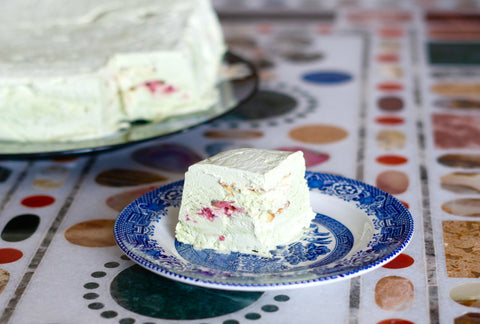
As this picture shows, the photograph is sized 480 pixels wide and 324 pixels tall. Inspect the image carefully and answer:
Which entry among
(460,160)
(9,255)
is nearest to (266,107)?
(460,160)

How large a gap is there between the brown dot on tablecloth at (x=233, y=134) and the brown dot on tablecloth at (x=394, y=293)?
35.8 inches

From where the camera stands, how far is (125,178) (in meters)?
1.89

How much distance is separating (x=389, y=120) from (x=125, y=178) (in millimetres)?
894

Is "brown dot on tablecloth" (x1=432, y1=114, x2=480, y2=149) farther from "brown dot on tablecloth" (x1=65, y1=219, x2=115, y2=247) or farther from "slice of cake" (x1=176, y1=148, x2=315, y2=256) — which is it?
"brown dot on tablecloth" (x1=65, y1=219, x2=115, y2=247)

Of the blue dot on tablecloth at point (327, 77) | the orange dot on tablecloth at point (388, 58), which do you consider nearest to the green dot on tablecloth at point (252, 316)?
the blue dot on tablecloth at point (327, 77)

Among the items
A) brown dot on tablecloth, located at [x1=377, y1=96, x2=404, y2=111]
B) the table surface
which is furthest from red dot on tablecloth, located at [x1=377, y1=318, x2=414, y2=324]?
brown dot on tablecloth, located at [x1=377, y1=96, x2=404, y2=111]

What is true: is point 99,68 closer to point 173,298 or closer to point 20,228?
point 20,228

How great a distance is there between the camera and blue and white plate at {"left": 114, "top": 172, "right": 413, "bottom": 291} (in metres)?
1.18

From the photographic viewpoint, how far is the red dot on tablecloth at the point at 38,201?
1.76m

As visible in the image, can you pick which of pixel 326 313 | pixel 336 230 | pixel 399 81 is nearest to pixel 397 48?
pixel 399 81

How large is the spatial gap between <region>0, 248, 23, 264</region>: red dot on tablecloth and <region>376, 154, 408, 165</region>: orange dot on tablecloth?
0.98 metres

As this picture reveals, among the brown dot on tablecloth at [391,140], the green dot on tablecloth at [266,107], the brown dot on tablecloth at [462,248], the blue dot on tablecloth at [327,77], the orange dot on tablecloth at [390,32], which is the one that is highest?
the orange dot on tablecloth at [390,32]

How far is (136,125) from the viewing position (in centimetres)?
189

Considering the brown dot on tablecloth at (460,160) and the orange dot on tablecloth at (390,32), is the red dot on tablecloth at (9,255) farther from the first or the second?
the orange dot on tablecloth at (390,32)
